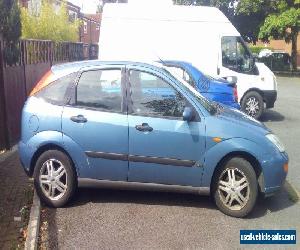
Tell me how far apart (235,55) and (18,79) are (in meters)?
5.69

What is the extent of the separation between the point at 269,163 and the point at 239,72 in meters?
6.98

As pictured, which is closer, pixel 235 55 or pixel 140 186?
pixel 140 186

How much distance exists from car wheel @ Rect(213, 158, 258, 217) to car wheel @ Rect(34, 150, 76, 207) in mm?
1780

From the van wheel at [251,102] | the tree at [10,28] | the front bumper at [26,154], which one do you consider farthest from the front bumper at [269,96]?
the front bumper at [26,154]

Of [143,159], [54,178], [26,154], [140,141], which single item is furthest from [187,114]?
[26,154]

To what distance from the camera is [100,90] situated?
5.34 metres

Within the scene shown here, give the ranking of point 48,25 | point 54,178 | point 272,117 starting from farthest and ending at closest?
point 48,25
point 272,117
point 54,178

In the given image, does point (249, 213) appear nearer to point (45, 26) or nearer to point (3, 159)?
point (3, 159)

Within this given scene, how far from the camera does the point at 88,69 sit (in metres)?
5.44

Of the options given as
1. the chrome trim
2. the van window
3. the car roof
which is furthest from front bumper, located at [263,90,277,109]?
the chrome trim

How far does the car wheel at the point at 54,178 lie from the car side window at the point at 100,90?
0.72 m

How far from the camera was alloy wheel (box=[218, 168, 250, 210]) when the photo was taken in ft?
16.8

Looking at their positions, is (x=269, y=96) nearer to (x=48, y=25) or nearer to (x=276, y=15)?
(x=48, y=25)

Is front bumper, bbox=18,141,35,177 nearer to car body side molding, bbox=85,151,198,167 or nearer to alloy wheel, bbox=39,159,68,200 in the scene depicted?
alloy wheel, bbox=39,159,68,200
